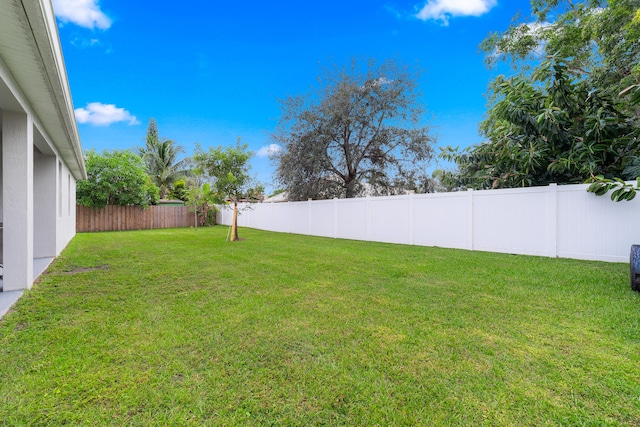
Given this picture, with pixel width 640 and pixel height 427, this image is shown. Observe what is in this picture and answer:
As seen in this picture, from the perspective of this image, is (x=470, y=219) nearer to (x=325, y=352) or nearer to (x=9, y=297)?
(x=325, y=352)

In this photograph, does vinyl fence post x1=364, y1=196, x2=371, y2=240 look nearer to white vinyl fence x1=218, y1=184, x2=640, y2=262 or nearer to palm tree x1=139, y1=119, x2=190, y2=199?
white vinyl fence x1=218, y1=184, x2=640, y2=262

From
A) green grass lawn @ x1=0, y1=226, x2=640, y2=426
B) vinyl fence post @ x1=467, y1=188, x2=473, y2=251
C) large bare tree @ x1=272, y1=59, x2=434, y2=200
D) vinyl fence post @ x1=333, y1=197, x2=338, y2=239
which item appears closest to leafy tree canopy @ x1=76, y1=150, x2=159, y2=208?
large bare tree @ x1=272, y1=59, x2=434, y2=200

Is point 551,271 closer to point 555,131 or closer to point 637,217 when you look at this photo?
point 637,217

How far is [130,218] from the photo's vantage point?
17.3m

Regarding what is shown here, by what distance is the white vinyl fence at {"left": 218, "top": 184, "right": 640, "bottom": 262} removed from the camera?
5688mm

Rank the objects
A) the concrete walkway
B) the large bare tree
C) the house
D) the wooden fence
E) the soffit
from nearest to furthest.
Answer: the soffit, the house, the concrete walkway, the large bare tree, the wooden fence

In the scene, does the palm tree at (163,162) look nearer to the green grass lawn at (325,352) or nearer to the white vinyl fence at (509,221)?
the white vinyl fence at (509,221)

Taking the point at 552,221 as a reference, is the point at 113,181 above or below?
above

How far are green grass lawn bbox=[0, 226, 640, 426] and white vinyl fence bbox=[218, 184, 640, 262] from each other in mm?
1601

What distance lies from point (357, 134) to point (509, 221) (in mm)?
7574

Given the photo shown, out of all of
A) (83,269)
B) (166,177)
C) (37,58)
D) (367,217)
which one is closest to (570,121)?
(367,217)

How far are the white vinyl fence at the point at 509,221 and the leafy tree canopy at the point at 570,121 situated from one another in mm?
683

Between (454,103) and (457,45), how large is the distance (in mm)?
2335

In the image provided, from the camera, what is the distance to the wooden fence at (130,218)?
1574 cm
